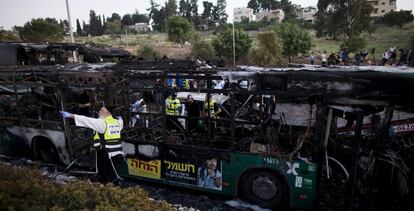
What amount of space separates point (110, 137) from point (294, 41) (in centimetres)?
2853

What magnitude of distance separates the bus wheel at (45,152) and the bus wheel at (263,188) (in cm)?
544

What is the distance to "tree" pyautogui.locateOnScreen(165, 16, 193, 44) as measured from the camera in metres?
51.6

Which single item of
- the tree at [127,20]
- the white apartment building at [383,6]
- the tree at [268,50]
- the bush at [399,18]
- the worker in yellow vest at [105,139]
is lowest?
the worker in yellow vest at [105,139]

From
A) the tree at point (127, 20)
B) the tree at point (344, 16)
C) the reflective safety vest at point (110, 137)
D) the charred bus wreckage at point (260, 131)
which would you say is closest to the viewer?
the charred bus wreckage at point (260, 131)

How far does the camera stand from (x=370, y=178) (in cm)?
626

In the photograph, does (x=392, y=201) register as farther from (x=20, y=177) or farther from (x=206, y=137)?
(x=20, y=177)

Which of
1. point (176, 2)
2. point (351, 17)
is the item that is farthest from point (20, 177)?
point (176, 2)

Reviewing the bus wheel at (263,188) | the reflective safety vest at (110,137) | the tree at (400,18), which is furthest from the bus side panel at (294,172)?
the tree at (400,18)

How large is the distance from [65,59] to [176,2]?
85.1 meters

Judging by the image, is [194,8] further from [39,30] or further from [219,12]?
[39,30]

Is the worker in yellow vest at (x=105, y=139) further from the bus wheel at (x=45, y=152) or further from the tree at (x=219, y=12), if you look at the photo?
the tree at (x=219, y=12)

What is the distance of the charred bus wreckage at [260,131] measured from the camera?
5.82 meters

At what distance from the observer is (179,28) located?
52.1 m

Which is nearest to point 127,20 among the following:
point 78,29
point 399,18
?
point 78,29
